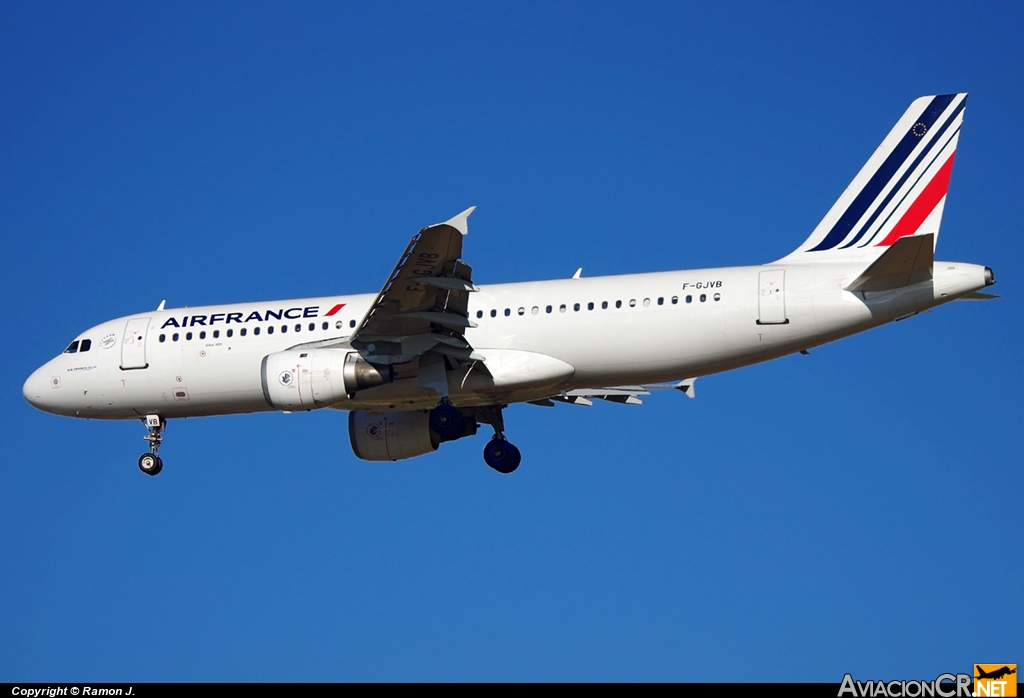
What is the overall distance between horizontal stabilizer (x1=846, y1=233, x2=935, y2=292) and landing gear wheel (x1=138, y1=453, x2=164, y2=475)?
16.1m

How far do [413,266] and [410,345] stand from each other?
7.89 ft

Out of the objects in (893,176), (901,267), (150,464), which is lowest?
(150,464)

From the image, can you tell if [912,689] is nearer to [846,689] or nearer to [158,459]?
[846,689]

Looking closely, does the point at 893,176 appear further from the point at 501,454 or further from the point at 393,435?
the point at 393,435

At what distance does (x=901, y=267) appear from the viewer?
25.4 meters

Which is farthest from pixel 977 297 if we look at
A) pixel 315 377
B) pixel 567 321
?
pixel 315 377

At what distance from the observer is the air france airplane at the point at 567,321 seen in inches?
1025

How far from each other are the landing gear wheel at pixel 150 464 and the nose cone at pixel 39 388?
9.18 feet

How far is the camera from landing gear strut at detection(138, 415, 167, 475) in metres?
30.5

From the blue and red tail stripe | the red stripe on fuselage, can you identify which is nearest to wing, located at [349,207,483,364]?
the blue and red tail stripe

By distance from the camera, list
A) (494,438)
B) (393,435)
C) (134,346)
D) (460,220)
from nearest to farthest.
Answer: (460,220)
(134,346)
(494,438)
(393,435)

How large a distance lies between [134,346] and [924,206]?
58.8 ft

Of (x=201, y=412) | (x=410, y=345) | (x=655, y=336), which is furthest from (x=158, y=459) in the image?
(x=655, y=336)

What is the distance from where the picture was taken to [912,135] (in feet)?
90.8
